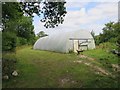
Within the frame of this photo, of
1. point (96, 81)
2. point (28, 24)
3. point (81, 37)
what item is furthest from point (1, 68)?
point (28, 24)

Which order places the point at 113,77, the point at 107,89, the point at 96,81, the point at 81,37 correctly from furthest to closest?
1. the point at 81,37
2. the point at 113,77
3. the point at 96,81
4. the point at 107,89

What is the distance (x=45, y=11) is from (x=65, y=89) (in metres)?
A: 4.50

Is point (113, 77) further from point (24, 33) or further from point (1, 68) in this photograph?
point (24, 33)

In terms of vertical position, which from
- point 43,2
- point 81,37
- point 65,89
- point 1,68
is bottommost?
point 65,89

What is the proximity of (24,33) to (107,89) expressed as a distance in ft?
76.7

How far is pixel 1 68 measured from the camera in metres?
8.12

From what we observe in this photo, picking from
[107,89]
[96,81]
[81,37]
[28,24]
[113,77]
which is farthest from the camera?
[28,24]

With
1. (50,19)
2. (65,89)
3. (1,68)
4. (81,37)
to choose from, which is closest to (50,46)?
(81,37)

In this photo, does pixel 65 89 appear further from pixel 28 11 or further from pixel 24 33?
pixel 24 33

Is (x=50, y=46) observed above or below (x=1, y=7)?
below

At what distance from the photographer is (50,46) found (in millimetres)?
22734

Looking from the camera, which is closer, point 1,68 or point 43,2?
point 1,68

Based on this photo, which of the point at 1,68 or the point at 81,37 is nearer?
the point at 1,68

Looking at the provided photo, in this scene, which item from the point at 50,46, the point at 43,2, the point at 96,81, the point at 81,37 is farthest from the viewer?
the point at 50,46
